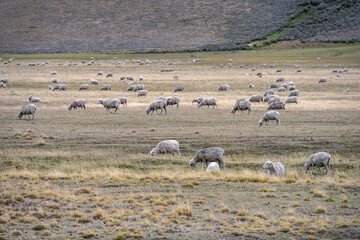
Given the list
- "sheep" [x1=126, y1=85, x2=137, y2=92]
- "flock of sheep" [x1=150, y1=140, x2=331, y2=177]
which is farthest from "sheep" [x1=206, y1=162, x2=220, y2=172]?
"sheep" [x1=126, y1=85, x2=137, y2=92]

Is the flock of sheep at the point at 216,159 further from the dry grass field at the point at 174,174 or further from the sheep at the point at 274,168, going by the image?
the dry grass field at the point at 174,174

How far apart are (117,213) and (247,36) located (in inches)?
3898

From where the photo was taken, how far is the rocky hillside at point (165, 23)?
348 ft

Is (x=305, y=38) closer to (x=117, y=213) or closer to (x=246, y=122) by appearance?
(x=246, y=122)

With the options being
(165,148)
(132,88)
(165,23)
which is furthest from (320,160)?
(165,23)

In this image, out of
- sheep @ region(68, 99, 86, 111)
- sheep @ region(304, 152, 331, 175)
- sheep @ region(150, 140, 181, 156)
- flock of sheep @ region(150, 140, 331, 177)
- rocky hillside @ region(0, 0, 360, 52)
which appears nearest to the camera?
flock of sheep @ region(150, 140, 331, 177)

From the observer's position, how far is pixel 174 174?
17062 mm

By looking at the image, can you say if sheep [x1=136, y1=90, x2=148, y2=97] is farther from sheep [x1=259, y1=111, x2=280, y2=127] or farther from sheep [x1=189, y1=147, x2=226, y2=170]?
sheep [x1=189, y1=147, x2=226, y2=170]

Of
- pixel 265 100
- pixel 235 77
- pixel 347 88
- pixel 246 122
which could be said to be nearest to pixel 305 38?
pixel 235 77

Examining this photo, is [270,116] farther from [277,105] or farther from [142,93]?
[142,93]

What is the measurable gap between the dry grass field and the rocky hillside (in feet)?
218

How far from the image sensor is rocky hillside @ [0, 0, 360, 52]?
106125 millimetres

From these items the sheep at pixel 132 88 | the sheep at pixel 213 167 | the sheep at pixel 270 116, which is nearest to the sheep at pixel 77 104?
the sheep at pixel 132 88

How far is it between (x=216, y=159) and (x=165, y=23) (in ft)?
336
